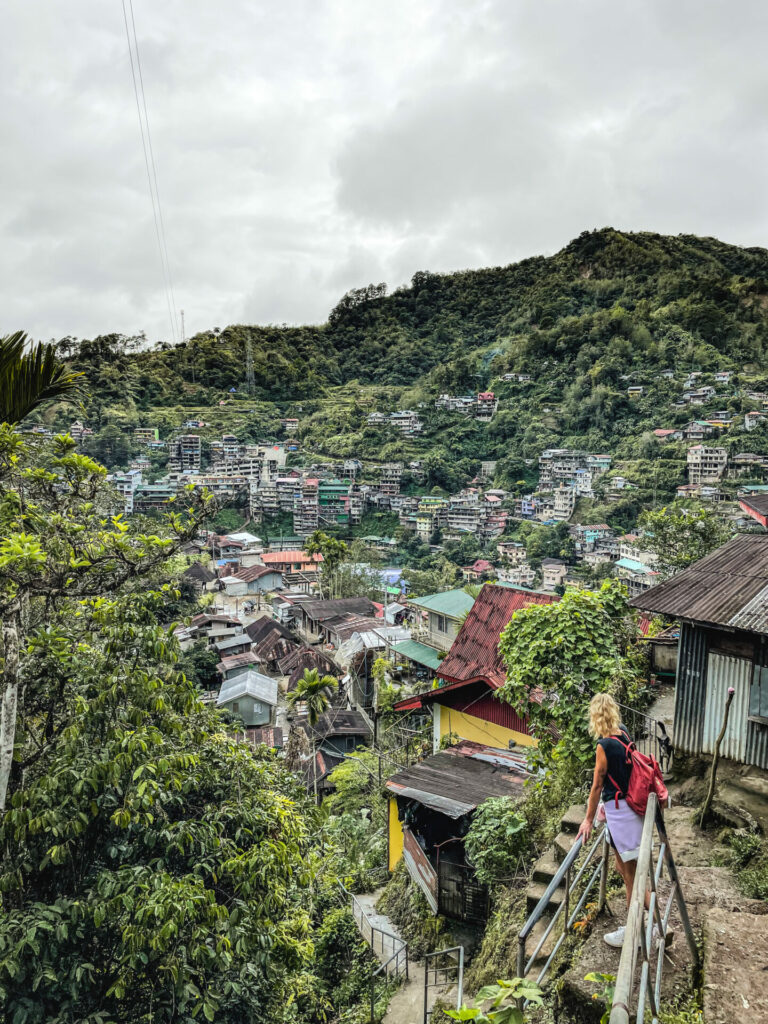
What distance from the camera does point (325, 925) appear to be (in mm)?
9367

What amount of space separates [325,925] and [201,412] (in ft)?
329

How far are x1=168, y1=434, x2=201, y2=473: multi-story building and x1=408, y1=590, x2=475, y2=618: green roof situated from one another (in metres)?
68.4

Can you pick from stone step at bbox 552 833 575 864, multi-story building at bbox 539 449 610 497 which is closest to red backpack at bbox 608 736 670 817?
stone step at bbox 552 833 575 864

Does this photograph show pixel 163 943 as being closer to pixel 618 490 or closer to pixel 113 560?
pixel 113 560

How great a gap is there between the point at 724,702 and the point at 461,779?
4027 millimetres

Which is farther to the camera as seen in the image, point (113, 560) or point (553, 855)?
point (553, 855)

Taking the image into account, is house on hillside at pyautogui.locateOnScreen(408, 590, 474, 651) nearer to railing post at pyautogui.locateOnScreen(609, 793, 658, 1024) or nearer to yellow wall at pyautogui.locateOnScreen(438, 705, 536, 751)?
yellow wall at pyautogui.locateOnScreen(438, 705, 536, 751)

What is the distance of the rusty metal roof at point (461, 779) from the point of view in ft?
26.0

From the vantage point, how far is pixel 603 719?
3.25m

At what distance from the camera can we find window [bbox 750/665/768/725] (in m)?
5.80

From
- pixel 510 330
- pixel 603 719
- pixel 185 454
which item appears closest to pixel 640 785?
pixel 603 719

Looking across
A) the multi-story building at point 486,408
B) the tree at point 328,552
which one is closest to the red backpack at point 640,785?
the tree at point 328,552

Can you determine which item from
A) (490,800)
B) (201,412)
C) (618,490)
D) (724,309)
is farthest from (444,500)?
(490,800)

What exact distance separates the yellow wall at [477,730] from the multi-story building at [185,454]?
76.7 meters
